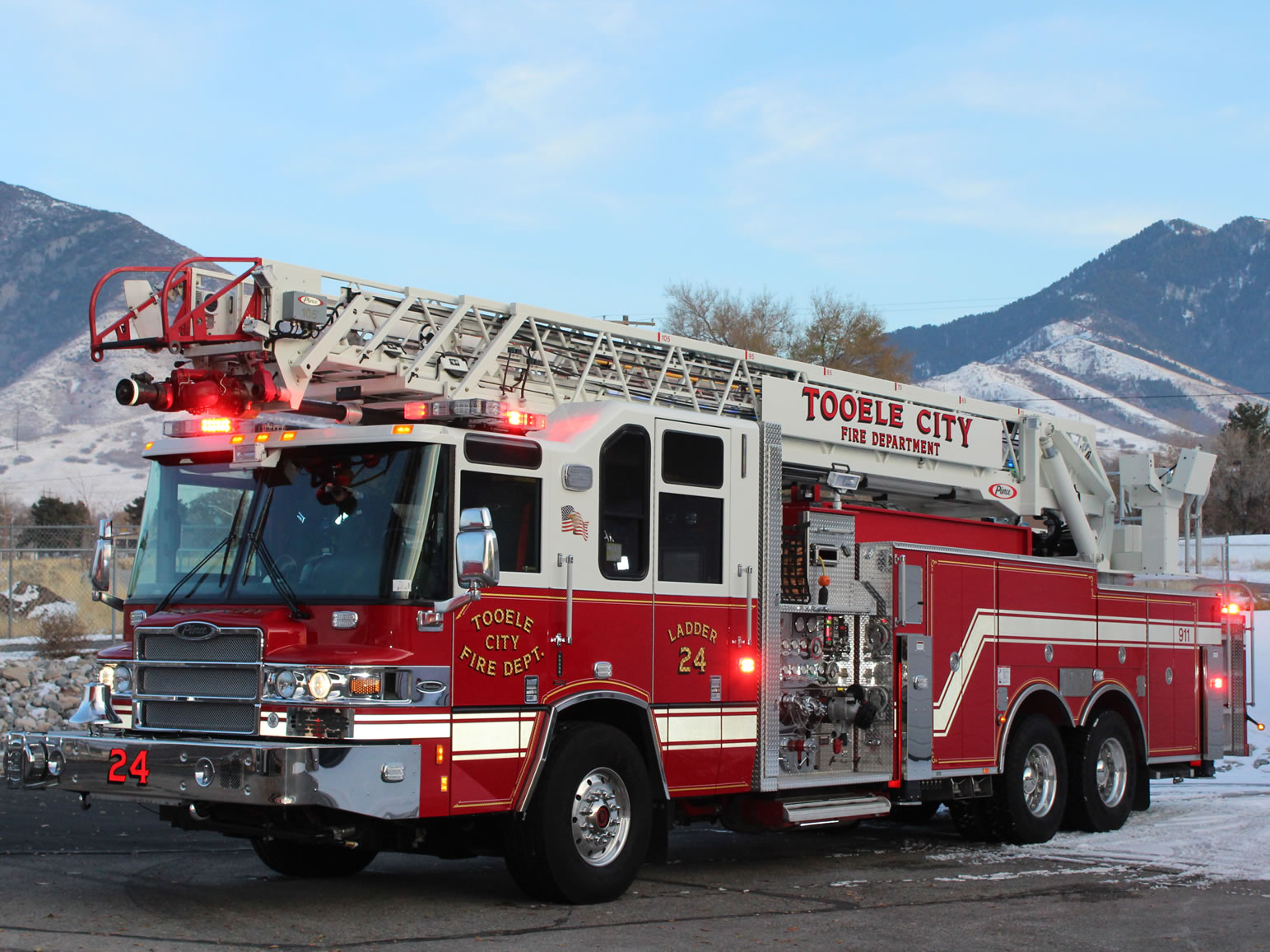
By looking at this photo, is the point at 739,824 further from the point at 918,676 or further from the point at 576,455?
the point at 576,455

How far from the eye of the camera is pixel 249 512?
8422 millimetres

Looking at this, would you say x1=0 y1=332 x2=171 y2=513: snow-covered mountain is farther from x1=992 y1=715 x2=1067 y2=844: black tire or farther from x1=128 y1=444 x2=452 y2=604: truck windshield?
x1=128 y1=444 x2=452 y2=604: truck windshield

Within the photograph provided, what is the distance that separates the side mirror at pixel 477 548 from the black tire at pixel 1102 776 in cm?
677

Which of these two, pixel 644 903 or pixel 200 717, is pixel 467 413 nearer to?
pixel 200 717

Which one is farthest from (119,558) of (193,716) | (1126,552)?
(193,716)

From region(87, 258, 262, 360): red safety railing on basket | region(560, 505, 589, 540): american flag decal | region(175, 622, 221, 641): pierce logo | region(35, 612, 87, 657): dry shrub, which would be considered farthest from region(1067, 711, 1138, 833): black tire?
region(35, 612, 87, 657): dry shrub

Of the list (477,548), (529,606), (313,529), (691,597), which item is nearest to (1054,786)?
(691,597)

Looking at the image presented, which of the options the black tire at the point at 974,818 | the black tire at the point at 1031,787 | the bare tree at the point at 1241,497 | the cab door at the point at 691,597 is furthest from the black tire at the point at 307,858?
the bare tree at the point at 1241,497

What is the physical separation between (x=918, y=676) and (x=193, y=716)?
5.24 metres

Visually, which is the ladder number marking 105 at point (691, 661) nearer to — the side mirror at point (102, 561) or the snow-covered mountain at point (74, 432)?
the side mirror at point (102, 561)

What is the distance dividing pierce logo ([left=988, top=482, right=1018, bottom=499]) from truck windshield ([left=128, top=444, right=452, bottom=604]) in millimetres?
6672

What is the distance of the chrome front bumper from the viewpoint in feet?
Result: 24.2

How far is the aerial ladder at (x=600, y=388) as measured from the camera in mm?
8695

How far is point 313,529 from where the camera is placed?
26.9ft
